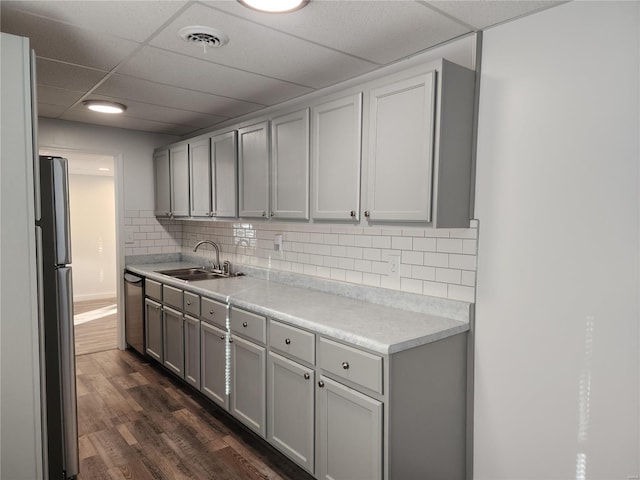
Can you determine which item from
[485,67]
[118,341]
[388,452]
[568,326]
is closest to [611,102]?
[485,67]

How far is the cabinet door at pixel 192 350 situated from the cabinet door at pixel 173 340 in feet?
0.23

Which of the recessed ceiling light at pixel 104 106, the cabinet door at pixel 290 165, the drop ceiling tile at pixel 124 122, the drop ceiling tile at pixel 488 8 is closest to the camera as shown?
the drop ceiling tile at pixel 488 8

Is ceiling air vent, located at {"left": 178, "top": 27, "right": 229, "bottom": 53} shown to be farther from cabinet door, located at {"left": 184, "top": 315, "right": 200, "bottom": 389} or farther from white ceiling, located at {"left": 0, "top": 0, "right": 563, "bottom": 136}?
cabinet door, located at {"left": 184, "top": 315, "right": 200, "bottom": 389}

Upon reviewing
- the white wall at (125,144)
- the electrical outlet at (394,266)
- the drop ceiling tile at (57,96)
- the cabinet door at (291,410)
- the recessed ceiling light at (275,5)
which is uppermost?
the drop ceiling tile at (57,96)

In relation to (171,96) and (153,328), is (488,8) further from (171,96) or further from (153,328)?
(153,328)

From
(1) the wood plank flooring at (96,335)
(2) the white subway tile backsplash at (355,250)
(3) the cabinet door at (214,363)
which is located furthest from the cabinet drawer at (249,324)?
(1) the wood plank flooring at (96,335)

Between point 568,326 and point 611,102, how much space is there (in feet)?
2.98

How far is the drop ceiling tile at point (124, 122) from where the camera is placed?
12.6 ft

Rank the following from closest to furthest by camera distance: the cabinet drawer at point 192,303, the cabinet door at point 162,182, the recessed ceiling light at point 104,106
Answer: the cabinet drawer at point 192,303, the recessed ceiling light at point 104,106, the cabinet door at point 162,182

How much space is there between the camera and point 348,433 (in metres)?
2.01

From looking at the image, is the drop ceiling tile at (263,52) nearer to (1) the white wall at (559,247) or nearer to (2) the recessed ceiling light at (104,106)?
(1) the white wall at (559,247)

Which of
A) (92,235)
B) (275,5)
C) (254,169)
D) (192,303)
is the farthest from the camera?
(92,235)

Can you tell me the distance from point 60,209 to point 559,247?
2329mm

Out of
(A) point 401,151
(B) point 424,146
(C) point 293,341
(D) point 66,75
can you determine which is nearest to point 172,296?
(C) point 293,341
